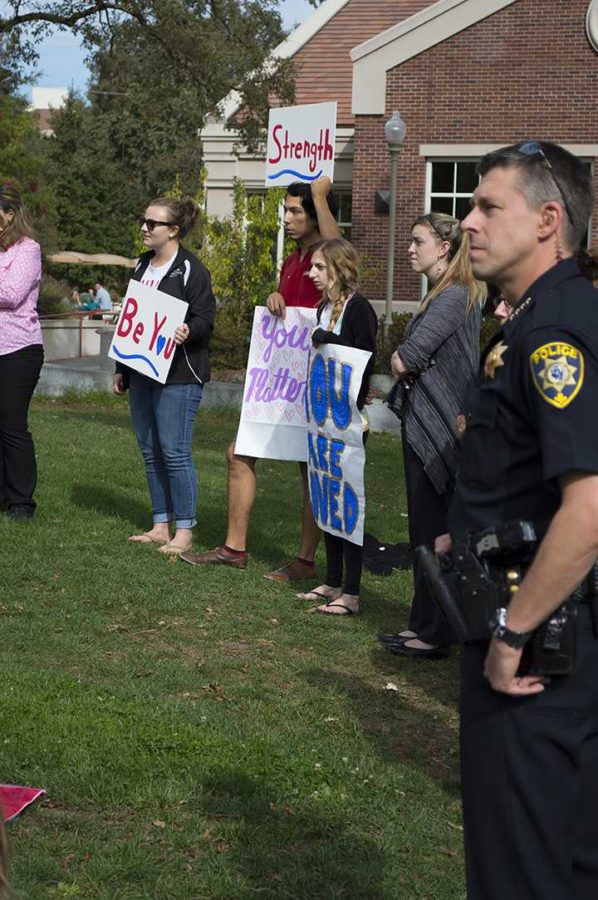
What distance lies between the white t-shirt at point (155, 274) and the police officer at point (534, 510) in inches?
241

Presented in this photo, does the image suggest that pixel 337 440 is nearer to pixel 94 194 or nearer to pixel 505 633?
pixel 505 633

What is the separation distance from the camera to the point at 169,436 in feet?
28.3

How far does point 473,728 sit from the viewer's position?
2799mm

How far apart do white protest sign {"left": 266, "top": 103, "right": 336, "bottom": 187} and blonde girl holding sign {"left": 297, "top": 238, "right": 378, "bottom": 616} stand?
6.09 m

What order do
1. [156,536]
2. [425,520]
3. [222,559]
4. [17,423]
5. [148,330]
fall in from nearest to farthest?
[425,520] → [222,559] → [148,330] → [156,536] → [17,423]

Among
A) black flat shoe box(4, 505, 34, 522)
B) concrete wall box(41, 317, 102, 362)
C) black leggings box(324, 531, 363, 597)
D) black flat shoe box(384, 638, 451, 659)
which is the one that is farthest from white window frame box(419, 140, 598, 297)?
black flat shoe box(384, 638, 451, 659)

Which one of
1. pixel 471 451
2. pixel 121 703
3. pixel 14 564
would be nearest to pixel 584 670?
pixel 471 451

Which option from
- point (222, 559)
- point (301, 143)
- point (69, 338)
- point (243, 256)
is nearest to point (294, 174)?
point (301, 143)

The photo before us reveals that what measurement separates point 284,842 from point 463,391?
2.64 meters

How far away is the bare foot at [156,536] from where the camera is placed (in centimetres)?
904

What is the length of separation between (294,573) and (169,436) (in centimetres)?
123

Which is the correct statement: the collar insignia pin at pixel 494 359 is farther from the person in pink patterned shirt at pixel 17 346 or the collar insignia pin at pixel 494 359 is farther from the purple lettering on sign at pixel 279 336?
the person in pink patterned shirt at pixel 17 346

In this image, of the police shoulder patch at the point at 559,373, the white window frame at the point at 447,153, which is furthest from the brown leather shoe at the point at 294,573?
the white window frame at the point at 447,153

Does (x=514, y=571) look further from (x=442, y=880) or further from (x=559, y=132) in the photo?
(x=559, y=132)
